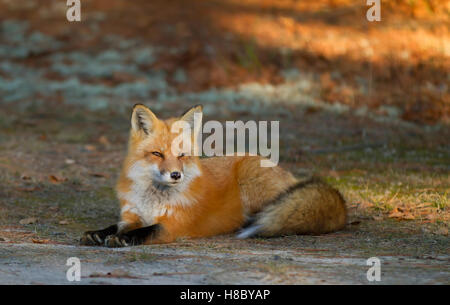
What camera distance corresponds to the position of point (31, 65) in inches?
738

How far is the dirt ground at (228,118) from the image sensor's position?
183 inches

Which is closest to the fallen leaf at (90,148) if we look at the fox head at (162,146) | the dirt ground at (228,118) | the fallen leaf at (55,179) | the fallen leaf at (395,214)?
the dirt ground at (228,118)

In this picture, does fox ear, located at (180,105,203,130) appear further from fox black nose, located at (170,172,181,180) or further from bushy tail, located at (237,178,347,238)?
bushy tail, located at (237,178,347,238)

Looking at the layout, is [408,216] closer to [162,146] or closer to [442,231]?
[442,231]

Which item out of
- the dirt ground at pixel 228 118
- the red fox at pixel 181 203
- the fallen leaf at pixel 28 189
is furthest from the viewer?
the fallen leaf at pixel 28 189

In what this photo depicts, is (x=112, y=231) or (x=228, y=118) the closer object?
(x=112, y=231)

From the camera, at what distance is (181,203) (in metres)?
5.80

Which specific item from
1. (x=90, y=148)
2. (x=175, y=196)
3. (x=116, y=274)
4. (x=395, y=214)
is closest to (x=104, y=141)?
(x=90, y=148)

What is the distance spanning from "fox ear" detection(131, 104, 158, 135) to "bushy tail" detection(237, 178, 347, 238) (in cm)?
135

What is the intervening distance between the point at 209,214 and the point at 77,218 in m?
1.70

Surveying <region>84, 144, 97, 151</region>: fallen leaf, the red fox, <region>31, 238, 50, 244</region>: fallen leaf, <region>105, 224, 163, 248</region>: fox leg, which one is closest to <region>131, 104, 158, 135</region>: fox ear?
the red fox

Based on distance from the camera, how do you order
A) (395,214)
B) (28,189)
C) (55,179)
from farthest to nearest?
(55,179)
(28,189)
(395,214)

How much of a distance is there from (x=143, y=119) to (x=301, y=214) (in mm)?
1753

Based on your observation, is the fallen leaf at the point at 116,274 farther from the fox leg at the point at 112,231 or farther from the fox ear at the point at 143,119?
the fox ear at the point at 143,119
